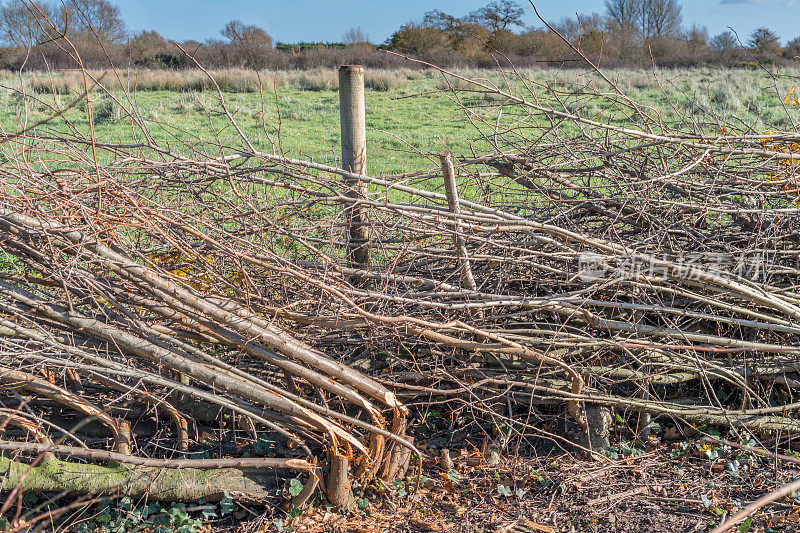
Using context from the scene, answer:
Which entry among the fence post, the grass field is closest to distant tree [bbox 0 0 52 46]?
the fence post

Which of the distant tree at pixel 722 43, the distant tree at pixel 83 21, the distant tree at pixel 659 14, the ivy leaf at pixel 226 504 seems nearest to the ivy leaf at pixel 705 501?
the ivy leaf at pixel 226 504

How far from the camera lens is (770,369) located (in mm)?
3195

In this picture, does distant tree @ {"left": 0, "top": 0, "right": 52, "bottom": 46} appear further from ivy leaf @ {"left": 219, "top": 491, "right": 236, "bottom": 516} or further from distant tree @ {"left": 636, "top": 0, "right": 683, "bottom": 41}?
distant tree @ {"left": 636, "top": 0, "right": 683, "bottom": 41}

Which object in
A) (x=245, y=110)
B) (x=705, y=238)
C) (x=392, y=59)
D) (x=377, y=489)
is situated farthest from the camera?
(x=392, y=59)

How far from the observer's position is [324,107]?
17.3 metres

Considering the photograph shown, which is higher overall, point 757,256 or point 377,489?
point 757,256

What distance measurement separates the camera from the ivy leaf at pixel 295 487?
2.61 metres

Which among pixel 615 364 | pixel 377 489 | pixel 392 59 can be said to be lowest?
pixel 377 489

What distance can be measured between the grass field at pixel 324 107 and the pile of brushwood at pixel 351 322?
14.8ft

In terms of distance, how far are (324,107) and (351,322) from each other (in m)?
15.5

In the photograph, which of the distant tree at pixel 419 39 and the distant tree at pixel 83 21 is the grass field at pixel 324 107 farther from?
the distant tree at pixel 419 39

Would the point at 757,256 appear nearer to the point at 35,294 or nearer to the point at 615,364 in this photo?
the point at 615,364

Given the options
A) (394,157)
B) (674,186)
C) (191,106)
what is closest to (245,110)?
(191,106)

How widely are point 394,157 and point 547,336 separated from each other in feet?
24.1
